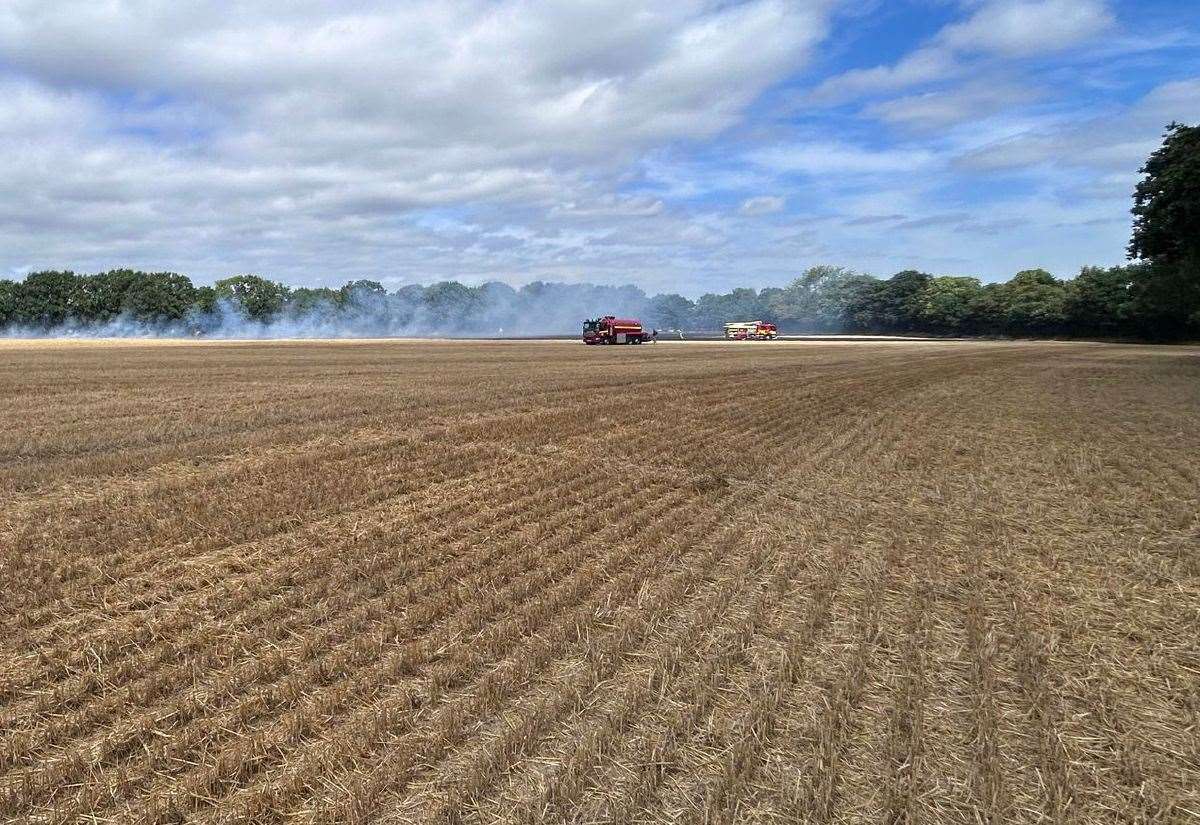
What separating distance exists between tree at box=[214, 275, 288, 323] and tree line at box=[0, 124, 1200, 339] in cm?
25

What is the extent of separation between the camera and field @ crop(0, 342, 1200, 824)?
12.7 ft

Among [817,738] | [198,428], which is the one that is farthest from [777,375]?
[817,738]

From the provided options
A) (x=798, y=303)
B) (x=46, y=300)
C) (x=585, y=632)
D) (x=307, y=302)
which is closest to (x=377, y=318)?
(x=307, y=302)

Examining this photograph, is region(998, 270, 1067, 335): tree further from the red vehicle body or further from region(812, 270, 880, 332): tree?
the red vehicle body

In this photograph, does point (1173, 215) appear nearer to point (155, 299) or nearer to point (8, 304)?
point (155, 299)

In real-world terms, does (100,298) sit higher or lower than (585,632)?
higher

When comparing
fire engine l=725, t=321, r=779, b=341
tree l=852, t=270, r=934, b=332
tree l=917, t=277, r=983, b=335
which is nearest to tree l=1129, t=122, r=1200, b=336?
fire engine l=725, t=321, r=779, b=341

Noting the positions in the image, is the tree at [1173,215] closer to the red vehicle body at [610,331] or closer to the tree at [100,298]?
the red vehicle body at [610,331]

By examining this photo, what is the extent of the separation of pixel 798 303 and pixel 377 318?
308ft

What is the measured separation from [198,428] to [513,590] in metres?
10.5

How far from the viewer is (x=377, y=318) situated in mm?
140250

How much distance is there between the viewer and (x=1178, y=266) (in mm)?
38156

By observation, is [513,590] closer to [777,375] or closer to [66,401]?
[66,401]

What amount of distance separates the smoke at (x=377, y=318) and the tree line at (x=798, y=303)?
0.34 meters
